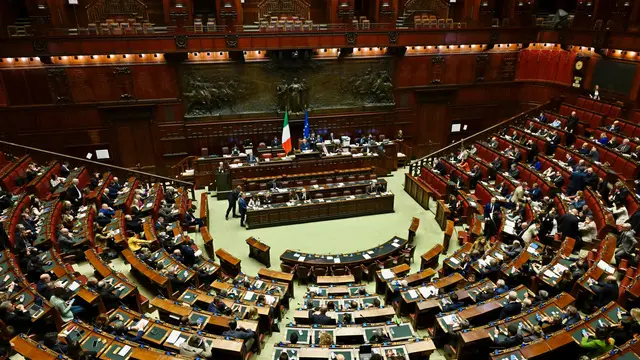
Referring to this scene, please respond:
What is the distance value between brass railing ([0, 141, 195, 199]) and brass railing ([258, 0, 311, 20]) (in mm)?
8183

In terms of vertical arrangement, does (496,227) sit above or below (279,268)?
above

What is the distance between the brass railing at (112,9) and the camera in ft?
53.7

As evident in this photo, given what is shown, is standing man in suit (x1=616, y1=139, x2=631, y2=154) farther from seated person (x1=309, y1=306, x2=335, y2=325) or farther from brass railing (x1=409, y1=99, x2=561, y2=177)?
seated person (x1=309, y1=306, x2=335, y2=325)

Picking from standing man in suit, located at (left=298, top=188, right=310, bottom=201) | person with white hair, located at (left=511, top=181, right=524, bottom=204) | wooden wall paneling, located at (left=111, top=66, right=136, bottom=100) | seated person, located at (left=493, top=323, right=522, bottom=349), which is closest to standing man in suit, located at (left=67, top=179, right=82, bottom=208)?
wooden wall paneling, located at (left=111, top=66, right=136, bottom=100)

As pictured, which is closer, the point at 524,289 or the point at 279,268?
the point at 524,289

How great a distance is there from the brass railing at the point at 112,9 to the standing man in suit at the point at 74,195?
294 inches

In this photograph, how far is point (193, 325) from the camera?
8195mm

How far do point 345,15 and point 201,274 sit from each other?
1317 centimetres

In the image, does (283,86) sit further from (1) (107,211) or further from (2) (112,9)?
(1) (107,211)

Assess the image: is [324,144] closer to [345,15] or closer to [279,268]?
[345,15]

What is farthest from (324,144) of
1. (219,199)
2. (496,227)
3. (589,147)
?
(589,147)

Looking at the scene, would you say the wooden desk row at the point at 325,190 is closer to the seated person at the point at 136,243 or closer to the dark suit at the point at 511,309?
the seated person at the point at 136,243

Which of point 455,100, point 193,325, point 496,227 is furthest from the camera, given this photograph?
point 455,100

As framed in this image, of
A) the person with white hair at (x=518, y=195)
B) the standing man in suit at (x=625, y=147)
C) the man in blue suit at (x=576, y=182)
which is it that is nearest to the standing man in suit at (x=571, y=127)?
the standing man in suit at (x=625, y=147)
